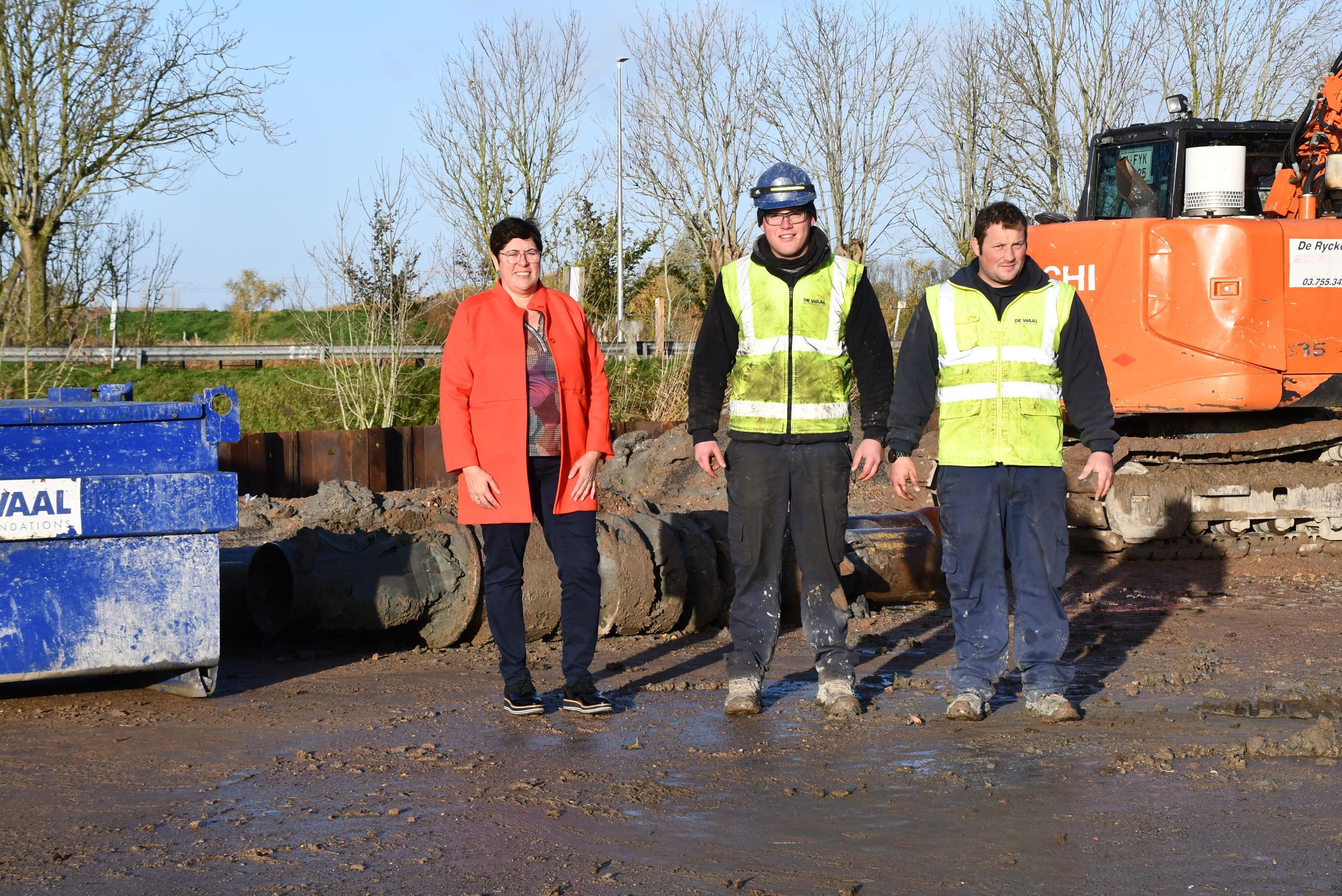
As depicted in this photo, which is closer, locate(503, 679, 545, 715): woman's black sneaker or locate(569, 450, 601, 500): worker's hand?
locate(503, 679, 545, 715): woman's black sneaker

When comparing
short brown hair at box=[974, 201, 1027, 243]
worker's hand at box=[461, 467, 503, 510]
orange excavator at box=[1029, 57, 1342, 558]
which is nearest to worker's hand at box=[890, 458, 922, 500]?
short brown hair at box=[974, 201, 1027, 243]

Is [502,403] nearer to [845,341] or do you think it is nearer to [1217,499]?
[845,341]

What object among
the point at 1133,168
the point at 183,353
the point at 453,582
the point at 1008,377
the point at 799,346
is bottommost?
the point at 453,582

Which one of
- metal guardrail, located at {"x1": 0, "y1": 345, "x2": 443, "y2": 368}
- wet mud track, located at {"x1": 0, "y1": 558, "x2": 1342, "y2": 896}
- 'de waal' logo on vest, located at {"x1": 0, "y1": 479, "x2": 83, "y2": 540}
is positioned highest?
metal guardrail, located at {"x1": 0, "y1": 345, "x2": 443, "y2": 368}

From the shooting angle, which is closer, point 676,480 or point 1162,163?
point 1162,163

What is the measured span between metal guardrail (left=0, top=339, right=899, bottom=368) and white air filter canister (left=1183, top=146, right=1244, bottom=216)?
28.6 ft

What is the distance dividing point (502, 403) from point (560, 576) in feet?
2.29

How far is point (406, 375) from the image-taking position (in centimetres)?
1769

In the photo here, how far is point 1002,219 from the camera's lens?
5082 millimetres

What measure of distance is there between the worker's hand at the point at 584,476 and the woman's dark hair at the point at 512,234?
2.72ft

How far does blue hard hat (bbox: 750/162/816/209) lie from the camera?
5070 mm

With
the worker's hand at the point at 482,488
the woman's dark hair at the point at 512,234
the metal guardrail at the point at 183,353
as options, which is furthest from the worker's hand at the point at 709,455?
the metal guardrail at the point at 183,353

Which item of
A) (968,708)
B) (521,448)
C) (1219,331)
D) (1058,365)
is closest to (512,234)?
(521,448)

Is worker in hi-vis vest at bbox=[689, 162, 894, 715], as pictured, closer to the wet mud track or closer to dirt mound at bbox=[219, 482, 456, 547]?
the wet mud track
